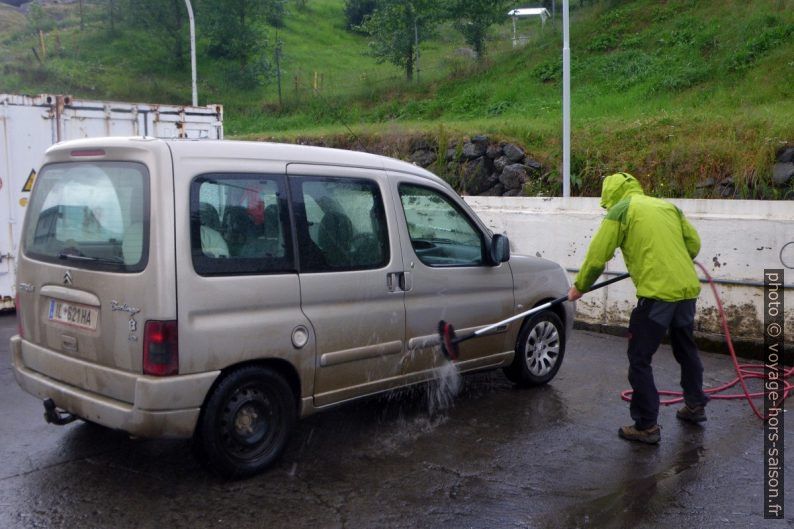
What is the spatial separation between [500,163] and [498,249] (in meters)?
9.03

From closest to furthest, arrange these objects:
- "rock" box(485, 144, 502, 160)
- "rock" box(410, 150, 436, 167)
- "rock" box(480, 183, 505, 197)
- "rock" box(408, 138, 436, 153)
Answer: "rock" box(480, 183, 505, 197) → "rock" box(485, 144, 502, 160) → "rock" box(410, 150, 436, 167) → "rock" box(408, 138, 436, 153)

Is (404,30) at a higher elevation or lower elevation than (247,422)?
higher

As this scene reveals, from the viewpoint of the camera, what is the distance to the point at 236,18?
3338 cm

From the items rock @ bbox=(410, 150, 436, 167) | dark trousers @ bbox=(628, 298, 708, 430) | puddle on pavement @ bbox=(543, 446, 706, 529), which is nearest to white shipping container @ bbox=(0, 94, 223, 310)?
dark trousers @ bbox=(628, 298, 708, 430)

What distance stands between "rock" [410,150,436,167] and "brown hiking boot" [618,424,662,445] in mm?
11220

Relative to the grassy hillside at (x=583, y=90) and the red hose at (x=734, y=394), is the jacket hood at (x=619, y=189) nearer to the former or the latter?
the red hose at (x=734, y=394)

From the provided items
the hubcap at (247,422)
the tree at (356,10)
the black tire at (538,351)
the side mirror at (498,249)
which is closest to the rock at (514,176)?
the black tire at (538,351)

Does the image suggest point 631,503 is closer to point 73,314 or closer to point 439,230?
point 439,230

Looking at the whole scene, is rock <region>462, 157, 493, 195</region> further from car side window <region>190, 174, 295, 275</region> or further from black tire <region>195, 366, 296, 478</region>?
black tire <region>195, 366, 296, 478</region>

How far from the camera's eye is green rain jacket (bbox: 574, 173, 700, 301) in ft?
17.4

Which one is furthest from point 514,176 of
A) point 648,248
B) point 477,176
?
point 648,248

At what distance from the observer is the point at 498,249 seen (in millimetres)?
6082

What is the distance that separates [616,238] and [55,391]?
372 centimetres

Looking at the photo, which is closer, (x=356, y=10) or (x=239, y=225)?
(x=239, y=225)
